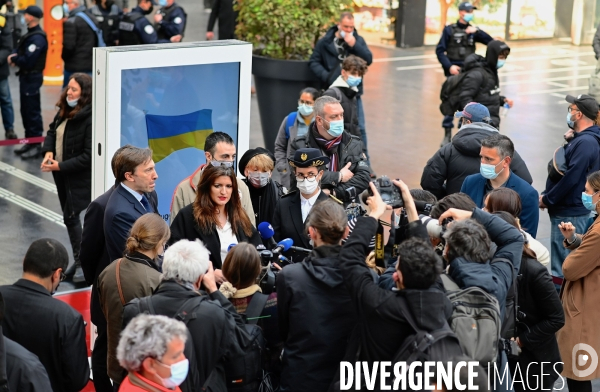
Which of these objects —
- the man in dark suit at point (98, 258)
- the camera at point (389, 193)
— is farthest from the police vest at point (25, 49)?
the camera at point (389, 193)

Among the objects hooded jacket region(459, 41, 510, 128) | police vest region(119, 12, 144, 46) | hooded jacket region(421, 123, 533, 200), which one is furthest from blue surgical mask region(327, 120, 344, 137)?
police vest region(119, 12, 144, 46)

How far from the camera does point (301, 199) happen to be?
6398 millimetres

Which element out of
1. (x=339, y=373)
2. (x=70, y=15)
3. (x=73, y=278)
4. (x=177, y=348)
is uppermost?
(x=70, y=15)

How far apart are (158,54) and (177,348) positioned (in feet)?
11.4

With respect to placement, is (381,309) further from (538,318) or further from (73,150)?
(73,150)

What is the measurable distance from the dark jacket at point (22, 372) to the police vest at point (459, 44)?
10.4 m

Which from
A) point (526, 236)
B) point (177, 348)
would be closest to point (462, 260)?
point (526, 236)

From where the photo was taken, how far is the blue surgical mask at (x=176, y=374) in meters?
4.02

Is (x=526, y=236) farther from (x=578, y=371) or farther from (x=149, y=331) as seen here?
(x=149, y=331)

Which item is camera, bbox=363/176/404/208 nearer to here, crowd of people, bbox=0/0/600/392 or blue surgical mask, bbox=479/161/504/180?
crowd of people, bbox=0/0/600/392

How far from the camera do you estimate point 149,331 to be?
3.98 m

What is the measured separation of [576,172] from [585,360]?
2122 mm

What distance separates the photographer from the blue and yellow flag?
7.21 m

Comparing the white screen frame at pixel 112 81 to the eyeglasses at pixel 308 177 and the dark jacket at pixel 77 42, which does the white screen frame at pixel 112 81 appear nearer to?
the eyeglasses at pixel 308 177
